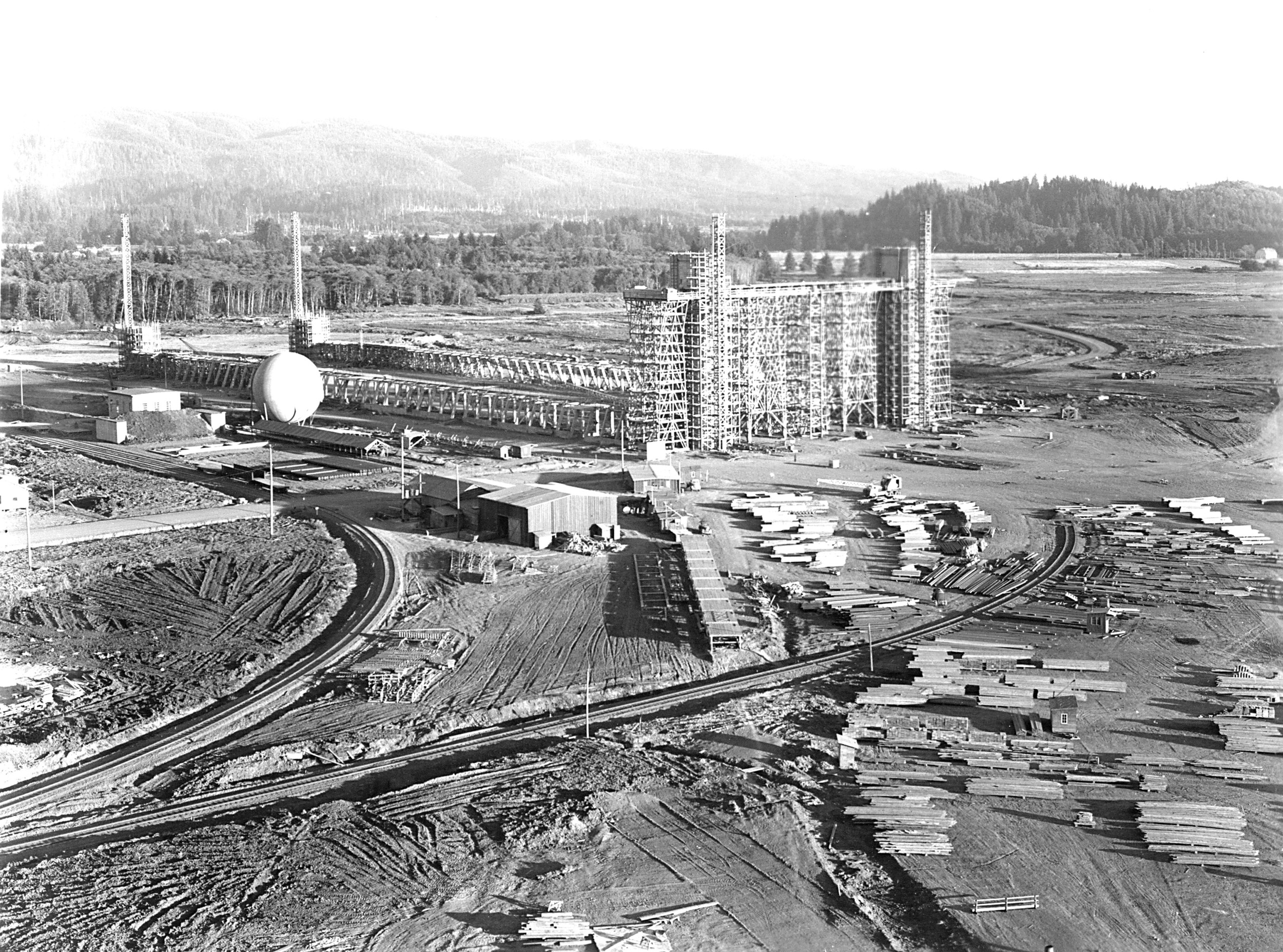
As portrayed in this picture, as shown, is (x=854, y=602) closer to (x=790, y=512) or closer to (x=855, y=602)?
(x=855, y=602)

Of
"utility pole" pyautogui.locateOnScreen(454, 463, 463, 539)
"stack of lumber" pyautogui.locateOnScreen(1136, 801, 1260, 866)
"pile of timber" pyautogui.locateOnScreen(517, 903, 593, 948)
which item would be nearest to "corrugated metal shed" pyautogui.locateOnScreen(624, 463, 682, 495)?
"utility pole" pyautogui.locateOnScreen(454, 463, 463, 539)

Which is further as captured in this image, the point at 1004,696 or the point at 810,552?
the point at 810,552

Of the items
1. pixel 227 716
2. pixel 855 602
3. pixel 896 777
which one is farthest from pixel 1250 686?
pixel 227 716

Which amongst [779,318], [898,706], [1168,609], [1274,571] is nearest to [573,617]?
[898,706]

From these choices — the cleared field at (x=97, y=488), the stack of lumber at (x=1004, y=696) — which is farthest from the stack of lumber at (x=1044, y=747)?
the cleared field at (x=97, y=488)

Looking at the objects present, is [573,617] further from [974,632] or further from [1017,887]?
[1017,887]

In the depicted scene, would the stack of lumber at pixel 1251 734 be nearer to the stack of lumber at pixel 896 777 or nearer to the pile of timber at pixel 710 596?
the stack of lumber at pixel 896 777

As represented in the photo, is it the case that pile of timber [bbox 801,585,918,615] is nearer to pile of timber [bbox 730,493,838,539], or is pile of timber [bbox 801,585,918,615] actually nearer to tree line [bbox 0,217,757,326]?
pile of timber [bbox 730,493,838,539]
